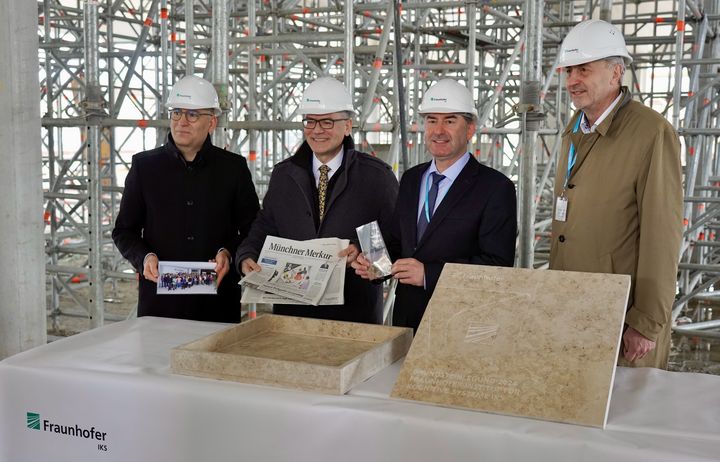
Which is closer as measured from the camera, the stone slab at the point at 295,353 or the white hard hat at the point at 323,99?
the stone slab at the point at 295,353

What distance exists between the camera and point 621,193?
2697 mm

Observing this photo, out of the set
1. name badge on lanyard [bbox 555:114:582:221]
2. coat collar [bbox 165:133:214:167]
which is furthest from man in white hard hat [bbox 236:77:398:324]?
name badge on lanyard [bbox 555:114:582:221]

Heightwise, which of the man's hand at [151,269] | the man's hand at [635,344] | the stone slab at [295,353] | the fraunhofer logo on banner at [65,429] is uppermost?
the man's hand at [151,269]

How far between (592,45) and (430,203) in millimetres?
833

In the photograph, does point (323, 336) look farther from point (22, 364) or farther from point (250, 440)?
point (22, 364)

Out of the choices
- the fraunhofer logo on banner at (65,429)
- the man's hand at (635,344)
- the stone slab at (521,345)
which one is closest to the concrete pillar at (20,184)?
the fraunhofer logo on banner at (65,429)

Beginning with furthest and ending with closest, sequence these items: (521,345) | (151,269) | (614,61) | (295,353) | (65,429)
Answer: (151,269)
(614,61)
(295,353)
(65,429)
(521,345)

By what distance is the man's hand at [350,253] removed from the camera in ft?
9.64

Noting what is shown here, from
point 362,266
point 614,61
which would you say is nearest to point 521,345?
point 362,266

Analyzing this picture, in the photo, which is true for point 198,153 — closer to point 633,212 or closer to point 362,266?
point 362,266

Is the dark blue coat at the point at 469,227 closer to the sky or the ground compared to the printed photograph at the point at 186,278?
closer to the sky

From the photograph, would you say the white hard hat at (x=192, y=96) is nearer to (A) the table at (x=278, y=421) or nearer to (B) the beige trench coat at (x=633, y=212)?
(A) the table at (x=278, y=421)

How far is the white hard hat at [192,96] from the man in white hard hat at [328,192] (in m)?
0.47

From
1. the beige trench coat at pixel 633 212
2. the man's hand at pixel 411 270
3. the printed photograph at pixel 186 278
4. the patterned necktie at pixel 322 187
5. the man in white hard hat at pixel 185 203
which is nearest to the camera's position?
the beige trench coat at pixel 633 212
